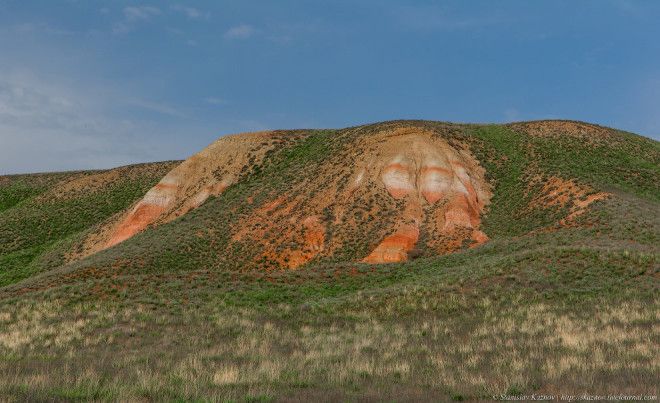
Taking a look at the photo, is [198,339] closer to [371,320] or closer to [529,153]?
[371,320]

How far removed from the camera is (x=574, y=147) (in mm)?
60844

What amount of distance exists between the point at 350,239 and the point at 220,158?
28.5 m

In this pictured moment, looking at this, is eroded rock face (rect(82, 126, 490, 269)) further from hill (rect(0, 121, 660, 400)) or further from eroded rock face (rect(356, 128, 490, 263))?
hill (rect(0, 121, 660, 400))

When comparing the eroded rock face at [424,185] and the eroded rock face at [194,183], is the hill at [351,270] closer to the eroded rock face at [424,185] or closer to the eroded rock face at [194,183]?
the eroded rock face at [424,185]

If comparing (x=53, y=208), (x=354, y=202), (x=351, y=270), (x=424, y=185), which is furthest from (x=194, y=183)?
(x=351, y=270)

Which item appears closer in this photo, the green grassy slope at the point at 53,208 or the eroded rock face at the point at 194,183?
the green grassy slope at the point at 53,208

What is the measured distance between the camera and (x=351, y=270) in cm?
3288

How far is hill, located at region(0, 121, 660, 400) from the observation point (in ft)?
36.7

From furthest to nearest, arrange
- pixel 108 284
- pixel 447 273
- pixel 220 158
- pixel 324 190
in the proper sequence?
pixel 220 158 → pixel 324 190 → pixel 447 273 → pixel 108 284

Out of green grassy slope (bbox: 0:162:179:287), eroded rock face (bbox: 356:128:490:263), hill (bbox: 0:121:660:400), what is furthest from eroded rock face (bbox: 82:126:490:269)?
green grassy slope (bbox: 0:162:179:287)

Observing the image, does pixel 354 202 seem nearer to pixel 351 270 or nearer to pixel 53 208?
pixel 351 270

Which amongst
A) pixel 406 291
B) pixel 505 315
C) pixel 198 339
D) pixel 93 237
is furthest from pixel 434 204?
pixel 93 237

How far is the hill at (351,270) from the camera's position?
1118 cm

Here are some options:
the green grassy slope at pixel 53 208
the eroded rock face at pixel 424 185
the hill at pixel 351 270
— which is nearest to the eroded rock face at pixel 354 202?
the eroded rock face at pixel 424 185
